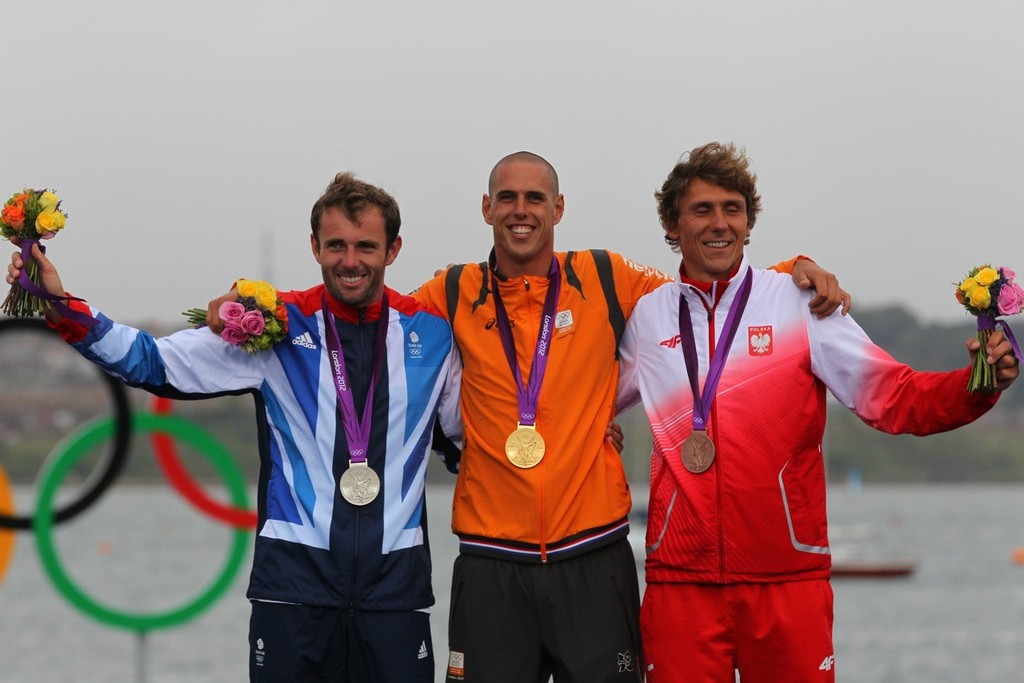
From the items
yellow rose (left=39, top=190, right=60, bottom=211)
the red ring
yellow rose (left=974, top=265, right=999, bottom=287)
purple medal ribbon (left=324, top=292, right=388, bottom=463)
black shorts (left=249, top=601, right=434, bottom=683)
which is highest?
yellow rose (left=39, top=190, right=60, bottom=211)

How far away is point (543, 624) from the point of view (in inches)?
230

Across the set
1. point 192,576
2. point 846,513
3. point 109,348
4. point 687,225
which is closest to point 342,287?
point 109,348

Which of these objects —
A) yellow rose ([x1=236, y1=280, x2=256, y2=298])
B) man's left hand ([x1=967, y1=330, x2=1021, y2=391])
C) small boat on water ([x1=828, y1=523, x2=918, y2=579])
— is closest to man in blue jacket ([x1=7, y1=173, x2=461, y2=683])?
yellow rose ([x1=236, y1=280, x2=256, y2=298])

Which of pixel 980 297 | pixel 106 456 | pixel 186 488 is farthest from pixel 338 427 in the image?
pixel 186 488

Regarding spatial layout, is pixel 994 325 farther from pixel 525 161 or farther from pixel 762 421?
pixel 525 161

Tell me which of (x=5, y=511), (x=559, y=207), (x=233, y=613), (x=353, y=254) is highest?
(x=559, y=207)

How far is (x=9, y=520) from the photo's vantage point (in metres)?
9.58

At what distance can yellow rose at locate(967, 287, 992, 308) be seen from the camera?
5.42 meters

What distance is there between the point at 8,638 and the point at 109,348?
157 feet

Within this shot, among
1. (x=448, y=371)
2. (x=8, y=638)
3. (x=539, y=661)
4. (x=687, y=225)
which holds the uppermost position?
(x=687, y=225)

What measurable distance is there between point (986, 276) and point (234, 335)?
3.00 metres

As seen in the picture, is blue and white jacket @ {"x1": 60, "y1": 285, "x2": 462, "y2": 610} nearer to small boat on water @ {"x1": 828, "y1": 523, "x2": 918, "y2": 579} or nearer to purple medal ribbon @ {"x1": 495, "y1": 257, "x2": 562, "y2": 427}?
purple medal ribbon @ {"x1": 495, "y1": 257, "x2": 562, "y2": 427}

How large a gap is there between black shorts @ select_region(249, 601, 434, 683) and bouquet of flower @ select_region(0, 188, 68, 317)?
4.94 feet

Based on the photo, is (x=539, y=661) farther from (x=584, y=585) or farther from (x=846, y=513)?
(x=846, y=513)
